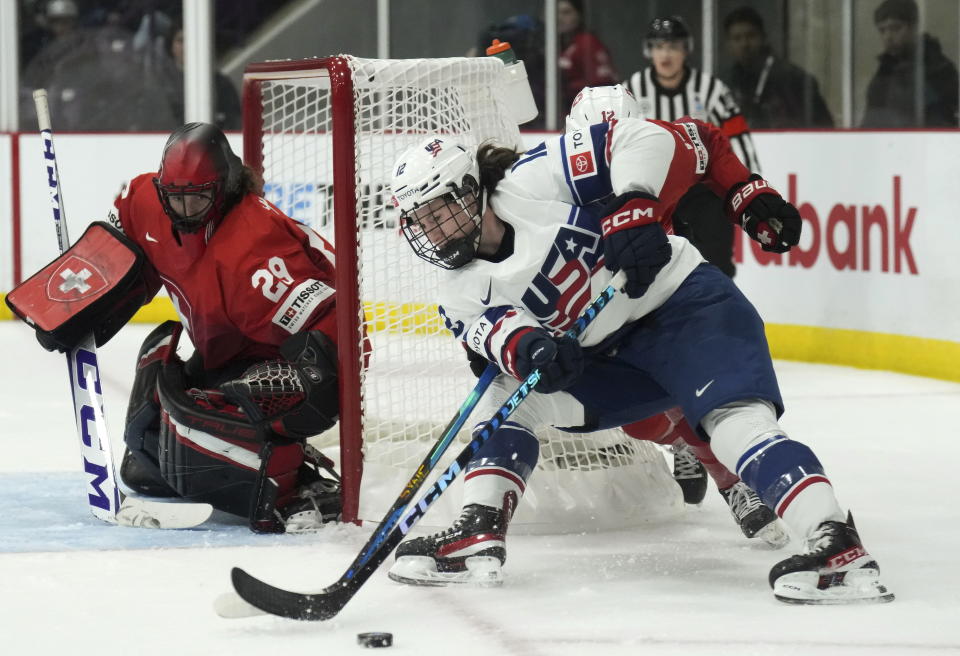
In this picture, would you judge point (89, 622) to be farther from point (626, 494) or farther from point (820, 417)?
point (820, 417)

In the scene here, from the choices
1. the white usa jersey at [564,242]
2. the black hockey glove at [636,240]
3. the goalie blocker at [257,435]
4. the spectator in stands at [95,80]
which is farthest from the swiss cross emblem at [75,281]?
the spectator in stands at [95,80]

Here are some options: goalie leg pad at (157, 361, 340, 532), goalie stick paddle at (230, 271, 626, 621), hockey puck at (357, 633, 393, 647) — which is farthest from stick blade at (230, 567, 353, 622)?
goalie leg pad at (157, 361, 340, 532)

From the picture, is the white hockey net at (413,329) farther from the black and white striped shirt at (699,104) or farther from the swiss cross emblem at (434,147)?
the black and white striped shirt at (699,104)

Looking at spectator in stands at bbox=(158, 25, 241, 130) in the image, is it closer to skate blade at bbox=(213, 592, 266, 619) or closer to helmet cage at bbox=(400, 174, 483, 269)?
helmet cage at bbox=(400, 174, 483, 269)

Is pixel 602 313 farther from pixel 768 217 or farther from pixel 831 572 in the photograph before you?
pixel 831 572

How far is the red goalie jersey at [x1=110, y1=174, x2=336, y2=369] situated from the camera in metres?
3.10

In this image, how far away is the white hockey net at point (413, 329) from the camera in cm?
307

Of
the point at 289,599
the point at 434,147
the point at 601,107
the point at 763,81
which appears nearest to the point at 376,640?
the point at 289,599

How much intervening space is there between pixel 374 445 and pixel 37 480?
3.11 ft

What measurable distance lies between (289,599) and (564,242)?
762 millimetres

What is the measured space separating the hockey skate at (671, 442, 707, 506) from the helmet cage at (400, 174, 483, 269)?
35.0 inches

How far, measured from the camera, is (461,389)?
3414 mm

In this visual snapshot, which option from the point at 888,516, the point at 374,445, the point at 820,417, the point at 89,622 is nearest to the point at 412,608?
the point at 89,622

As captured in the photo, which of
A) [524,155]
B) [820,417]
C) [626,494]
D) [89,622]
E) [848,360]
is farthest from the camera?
[848,360]
